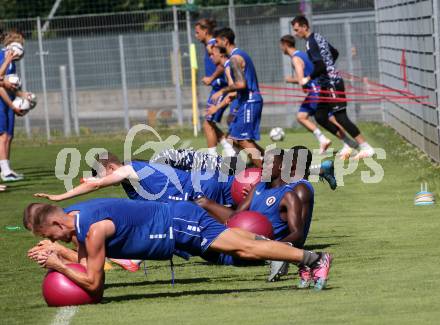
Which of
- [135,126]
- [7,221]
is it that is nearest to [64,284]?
[7,221]

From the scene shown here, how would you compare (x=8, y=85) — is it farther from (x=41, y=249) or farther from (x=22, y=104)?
(x=41, y=249)

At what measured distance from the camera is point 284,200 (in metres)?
11.0

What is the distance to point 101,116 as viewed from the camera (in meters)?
35.2

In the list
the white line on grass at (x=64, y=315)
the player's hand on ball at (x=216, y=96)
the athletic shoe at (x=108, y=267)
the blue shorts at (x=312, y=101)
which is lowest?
the athletic shoe at (x=108, y=267)

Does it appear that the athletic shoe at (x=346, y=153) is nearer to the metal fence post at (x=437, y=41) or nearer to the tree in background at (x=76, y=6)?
the metal fence post at (x=437, y=41)

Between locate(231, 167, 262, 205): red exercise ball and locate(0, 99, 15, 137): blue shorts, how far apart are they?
7.67 meters

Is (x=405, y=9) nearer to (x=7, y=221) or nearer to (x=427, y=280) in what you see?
(x=7, y=221)

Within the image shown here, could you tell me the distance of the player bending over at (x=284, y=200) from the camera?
425 inches

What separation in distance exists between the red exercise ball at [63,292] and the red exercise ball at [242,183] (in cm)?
314

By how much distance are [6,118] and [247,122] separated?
395cm

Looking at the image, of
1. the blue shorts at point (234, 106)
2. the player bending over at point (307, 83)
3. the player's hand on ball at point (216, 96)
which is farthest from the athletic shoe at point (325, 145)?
the blue shorts at point (234, 106)

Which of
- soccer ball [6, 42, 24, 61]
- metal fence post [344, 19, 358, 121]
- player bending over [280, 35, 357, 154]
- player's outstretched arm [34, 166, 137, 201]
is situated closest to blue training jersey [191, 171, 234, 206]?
player's outstretched arm [34, 166, 137, 201]

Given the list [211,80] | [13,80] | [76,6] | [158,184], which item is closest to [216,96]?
Result: [211,80]

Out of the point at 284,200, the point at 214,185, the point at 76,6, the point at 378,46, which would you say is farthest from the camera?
the point at 76,6
